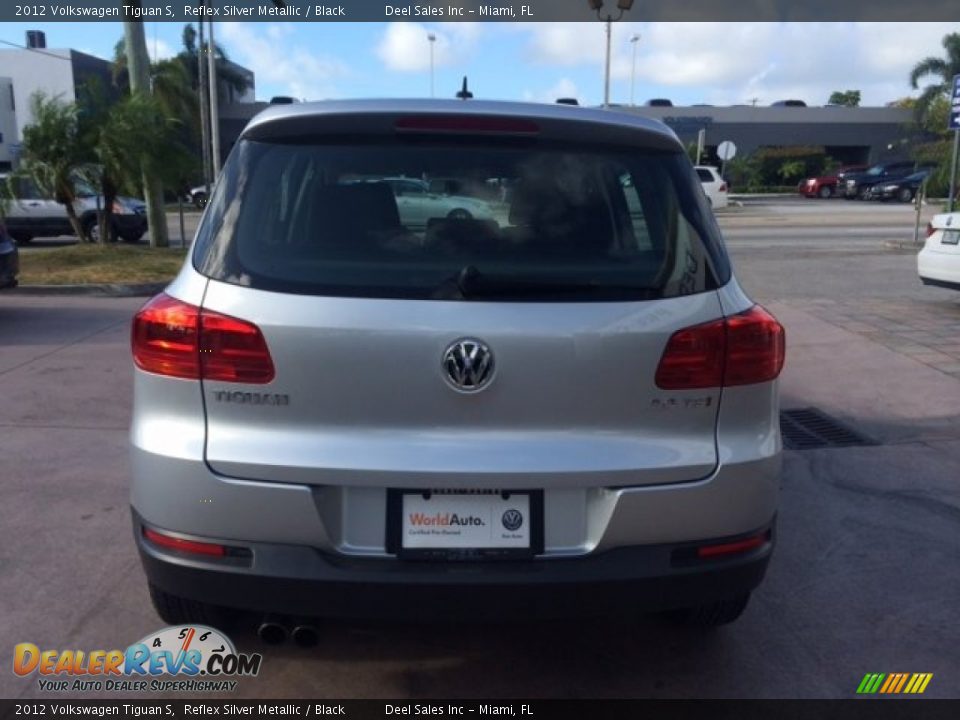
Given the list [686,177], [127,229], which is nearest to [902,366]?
[686,177]

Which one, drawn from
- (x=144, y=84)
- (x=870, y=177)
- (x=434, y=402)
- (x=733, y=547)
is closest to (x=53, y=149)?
(x=144, y=84)

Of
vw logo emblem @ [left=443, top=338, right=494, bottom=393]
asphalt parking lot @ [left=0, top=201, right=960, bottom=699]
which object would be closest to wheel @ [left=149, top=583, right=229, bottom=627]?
asphalt parking lot @ [left=0, top=201, right=960, bottom=699]

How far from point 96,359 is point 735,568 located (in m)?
6.53

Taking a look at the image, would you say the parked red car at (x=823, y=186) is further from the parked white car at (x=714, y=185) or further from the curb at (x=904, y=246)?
the curb at (x=904, y=246)

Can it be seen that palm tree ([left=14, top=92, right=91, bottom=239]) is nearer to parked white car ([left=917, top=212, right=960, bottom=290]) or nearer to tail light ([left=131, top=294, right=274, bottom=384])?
parked white car ([left=917, top=212, right=960, bottom=290])

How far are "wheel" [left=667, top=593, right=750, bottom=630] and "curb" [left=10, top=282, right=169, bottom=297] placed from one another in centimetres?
998

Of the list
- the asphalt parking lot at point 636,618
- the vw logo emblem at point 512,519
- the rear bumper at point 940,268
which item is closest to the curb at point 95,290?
the asphalt parking lot at point 636,618

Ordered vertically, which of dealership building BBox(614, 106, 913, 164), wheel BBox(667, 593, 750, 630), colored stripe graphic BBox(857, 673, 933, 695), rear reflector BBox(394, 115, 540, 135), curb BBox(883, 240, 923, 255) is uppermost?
dealership building BBox(614, 106, 913, 164)

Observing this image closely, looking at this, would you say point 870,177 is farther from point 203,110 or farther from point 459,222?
point 459,222

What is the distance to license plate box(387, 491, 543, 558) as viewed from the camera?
259cm

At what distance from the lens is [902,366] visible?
7742mm

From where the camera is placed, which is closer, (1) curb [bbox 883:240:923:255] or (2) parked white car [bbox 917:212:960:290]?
(2) parked white car [bbox 917:212:960:290]

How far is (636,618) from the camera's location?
141 inches

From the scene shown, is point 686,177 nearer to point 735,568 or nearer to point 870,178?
point 735,568
